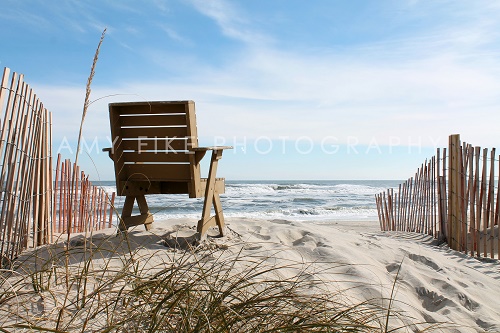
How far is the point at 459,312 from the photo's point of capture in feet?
10.6

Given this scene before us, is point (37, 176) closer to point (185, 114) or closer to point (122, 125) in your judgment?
point (122, 125)

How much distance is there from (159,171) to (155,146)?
0.73ft

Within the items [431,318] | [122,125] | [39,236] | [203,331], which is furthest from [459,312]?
[39,236]

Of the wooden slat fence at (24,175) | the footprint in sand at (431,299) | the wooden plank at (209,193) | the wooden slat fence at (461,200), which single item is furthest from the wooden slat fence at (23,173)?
the wooden slat fence at (461,200)

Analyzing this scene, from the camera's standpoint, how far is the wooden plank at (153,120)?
4354mm

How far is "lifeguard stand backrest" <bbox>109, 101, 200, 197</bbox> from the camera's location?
4291mm

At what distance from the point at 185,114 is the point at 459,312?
255 cm

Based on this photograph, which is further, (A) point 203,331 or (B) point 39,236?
(B) point 39,236

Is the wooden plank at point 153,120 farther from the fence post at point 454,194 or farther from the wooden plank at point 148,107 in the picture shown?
the fence post at point 454,194

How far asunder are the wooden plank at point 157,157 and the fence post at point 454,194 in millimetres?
3024

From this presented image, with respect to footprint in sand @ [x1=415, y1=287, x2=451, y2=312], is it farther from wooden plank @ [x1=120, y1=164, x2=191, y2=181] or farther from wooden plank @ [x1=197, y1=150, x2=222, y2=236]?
wooden plank @ [x1=120, y1=164, x2=191, y2=181]

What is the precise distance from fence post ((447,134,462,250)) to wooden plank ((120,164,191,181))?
3011mm

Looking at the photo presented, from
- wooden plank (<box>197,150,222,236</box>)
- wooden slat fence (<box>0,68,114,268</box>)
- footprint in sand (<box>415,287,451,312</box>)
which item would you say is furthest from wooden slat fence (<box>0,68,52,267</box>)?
footprint in sand (<box>415,287,451,312</box>)

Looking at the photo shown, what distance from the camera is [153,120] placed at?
4484 millimetres
